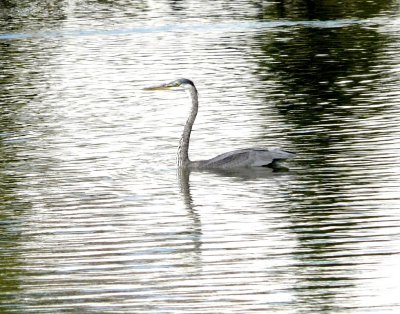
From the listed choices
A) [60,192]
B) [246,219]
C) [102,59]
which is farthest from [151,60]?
[246,219]

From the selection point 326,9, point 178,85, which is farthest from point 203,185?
point 326,9

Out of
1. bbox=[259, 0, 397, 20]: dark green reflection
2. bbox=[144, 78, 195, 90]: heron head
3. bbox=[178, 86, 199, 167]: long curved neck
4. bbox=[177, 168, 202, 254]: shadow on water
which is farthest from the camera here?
bbox=[259, 0, 397, 20]: dark green reflection

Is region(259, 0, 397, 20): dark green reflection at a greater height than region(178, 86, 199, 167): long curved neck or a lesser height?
lesser

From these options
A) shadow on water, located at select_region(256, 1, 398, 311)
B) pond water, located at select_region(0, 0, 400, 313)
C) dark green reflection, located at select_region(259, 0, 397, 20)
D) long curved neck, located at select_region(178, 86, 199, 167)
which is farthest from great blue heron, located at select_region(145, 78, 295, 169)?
dark green reflection, located at select_region(259, 0, 397, 20)

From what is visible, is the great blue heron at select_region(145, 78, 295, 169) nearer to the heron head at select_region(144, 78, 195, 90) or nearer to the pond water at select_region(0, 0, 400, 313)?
the pond water at select_region(0, 0, 400, 313)

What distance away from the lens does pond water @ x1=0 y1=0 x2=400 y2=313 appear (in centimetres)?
1276

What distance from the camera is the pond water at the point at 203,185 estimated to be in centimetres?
1276

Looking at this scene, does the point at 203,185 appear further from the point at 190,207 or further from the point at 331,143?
the point at 331,143

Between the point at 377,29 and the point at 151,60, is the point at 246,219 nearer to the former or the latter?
the point at 151,60

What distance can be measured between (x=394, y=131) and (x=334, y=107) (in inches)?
149

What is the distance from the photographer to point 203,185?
18891 millimetres

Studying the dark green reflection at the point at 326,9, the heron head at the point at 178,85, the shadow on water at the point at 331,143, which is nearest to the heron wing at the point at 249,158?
the shadow on water at the point at 331,143

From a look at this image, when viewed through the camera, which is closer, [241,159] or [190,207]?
[190,207]

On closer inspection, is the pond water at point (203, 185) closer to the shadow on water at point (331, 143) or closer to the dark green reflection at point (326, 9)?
the shadow on water at point (331, 143)
